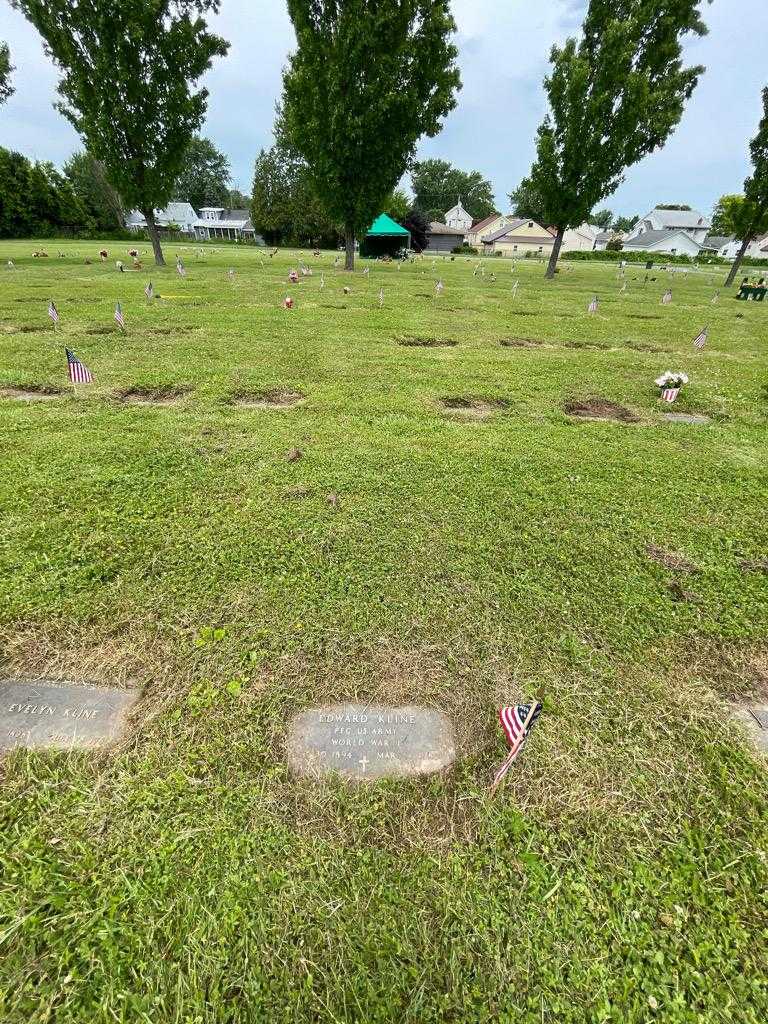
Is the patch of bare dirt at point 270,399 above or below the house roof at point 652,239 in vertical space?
below

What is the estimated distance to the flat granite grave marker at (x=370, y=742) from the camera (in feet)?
6.29

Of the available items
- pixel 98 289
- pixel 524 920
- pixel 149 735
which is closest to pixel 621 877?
pixel 524 920

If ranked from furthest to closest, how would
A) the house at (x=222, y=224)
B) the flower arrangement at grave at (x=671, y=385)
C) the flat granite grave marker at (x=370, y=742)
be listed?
the house at (x=222, y=224) < the flower arrangement at grave at (x=671, y=385) < the flat granite grave marker at (x=370, y=742)

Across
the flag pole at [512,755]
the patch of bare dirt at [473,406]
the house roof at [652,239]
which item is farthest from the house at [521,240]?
the flag pole at [512,755]

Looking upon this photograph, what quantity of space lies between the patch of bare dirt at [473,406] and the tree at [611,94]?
18952 mm

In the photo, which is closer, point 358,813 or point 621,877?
point 621,877

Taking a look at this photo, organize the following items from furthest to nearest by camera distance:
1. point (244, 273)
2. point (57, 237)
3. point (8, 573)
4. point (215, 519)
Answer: point (57, 237) < point (244, 273) < point (215, 519) < point (8, 573)

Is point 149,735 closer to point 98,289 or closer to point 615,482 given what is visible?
point 615,482

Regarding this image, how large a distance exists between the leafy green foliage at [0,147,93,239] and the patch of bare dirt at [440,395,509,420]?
171 feet

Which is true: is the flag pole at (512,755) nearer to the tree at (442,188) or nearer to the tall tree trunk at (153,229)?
the tall tree trunk at (153,229)

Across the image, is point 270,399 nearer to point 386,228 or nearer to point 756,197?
point 756,197

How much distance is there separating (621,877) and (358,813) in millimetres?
975

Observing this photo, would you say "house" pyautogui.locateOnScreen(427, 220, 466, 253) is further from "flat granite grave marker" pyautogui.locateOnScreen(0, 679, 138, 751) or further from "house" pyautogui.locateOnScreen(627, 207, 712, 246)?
"flat granite grave marker" pyautogui.locateOnScreen(0, 679, 138, 751)

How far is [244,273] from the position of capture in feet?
63.1
